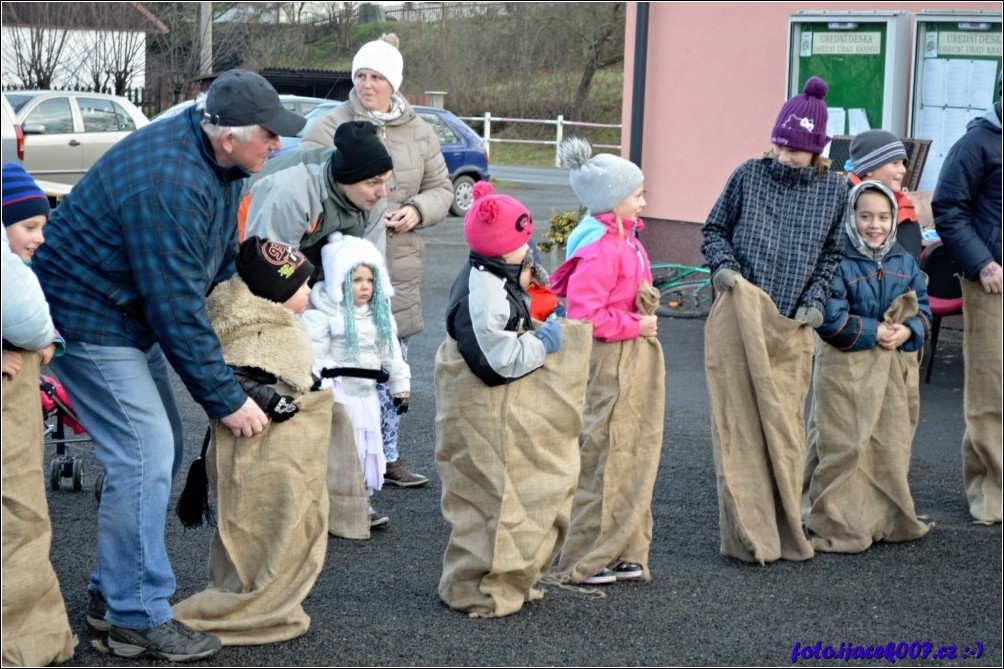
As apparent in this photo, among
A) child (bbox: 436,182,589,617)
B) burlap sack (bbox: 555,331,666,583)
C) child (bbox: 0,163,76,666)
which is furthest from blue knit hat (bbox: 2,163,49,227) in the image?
burlap sack (bbox: 555,331,666,583)

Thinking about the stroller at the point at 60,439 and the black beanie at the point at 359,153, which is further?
the stroller at the point at 60,439

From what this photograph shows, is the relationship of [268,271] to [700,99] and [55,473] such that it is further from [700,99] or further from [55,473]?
[700,99]

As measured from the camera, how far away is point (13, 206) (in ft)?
13.2

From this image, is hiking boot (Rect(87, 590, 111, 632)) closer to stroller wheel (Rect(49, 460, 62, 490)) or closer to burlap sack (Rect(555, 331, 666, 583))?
burlap sack (Rect(555, 331, 666, 583))

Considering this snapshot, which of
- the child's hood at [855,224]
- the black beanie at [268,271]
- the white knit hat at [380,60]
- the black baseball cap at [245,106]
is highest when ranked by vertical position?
the white knit hat at [380,60]

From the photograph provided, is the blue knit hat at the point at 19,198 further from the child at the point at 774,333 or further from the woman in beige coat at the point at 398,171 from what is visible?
the child at the point at 774,333

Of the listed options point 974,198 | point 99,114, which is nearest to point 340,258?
point 974,198

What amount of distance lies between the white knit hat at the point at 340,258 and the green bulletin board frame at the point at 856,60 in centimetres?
664

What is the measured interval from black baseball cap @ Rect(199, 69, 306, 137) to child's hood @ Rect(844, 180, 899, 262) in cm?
253

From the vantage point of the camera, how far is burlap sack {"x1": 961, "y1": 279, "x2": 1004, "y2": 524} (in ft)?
20.1

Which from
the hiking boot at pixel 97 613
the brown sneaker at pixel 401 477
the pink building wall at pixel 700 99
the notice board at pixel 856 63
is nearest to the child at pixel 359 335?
the brown sneaker at pixel 401 477

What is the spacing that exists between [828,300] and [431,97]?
1051 inches

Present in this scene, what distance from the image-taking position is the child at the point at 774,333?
5.37 meters

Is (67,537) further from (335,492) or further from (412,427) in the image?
(412,427)
